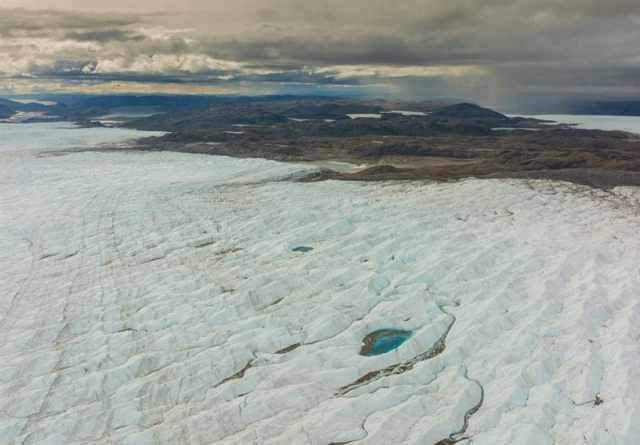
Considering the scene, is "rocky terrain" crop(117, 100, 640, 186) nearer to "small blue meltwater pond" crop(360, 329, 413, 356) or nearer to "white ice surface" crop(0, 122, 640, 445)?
"white ice surface" crop(0, 122, 640, 445)

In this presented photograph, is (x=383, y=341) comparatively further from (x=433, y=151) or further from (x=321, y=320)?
(x=433, y=151)

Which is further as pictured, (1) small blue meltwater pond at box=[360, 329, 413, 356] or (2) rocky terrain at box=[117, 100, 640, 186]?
(2) rocky terrain at box=[117, 100, 640, 186]

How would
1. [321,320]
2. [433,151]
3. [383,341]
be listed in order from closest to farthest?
[383,341]
[321,320]
[433,151]

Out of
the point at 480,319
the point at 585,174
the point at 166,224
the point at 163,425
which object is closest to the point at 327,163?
the point at 585,174

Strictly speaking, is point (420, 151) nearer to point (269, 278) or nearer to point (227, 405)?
point (269, 278)

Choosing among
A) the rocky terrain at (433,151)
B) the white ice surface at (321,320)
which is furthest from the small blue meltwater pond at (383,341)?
the rocky terrain at (433,151)

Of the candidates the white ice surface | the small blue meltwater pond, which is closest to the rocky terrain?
the white ice surface

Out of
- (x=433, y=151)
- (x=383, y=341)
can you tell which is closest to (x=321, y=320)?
(x=383, y=341)

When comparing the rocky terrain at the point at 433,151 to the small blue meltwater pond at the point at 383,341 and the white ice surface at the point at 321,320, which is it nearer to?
the white ice surface at the point at 321,320
